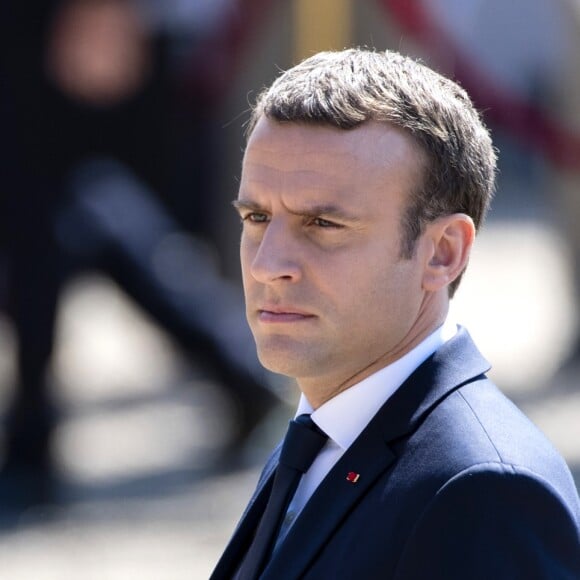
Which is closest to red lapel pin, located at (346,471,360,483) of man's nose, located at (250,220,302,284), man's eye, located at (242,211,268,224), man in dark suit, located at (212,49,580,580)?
man in dark suit, located at (212,49,580,580)

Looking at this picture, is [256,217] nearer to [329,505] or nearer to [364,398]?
[364,398]

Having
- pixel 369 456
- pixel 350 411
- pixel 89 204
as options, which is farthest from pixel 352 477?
pixel 89 204

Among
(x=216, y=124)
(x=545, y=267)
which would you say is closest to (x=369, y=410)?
(x=216, y=124)

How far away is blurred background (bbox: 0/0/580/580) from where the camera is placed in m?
7.50

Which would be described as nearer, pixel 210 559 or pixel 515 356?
pixel 210 559

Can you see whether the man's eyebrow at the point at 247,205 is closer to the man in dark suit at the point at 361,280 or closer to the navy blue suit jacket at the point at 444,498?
the man in dark suit at the point at 361,280

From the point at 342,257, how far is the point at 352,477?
0.35m

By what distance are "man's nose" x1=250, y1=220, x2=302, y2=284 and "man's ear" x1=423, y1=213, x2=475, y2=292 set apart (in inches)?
8.3

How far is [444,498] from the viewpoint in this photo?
6.65 feet

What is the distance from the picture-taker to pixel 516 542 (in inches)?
77.7

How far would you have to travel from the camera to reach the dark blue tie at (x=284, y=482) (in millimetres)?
2359

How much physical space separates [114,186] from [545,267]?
339 inches

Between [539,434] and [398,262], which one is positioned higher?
[398,262]

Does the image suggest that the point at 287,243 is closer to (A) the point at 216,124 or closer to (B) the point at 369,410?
(B) the point at 369,410
